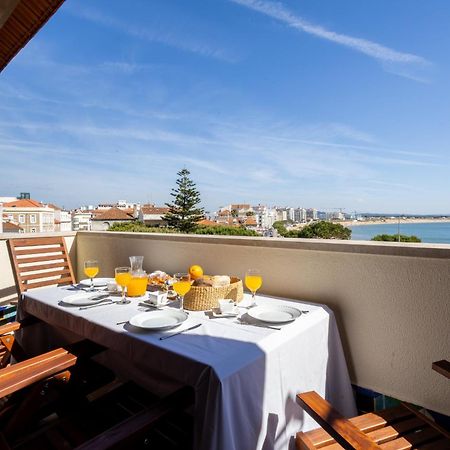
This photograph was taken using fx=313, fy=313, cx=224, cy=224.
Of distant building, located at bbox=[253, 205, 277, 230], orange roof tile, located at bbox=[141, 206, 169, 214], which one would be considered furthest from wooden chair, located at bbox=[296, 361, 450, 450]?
orange roof tile, located at bbox=[141, 206, 169, 214]

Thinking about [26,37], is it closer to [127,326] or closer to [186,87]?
[127,326]

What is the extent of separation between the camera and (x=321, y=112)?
27.6 meters

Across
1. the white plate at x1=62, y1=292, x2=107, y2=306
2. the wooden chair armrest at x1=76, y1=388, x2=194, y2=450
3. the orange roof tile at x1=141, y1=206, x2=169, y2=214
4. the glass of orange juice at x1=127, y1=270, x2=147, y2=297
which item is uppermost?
the orange roof tile at x1=141, y1=206, x2=169, y2=214

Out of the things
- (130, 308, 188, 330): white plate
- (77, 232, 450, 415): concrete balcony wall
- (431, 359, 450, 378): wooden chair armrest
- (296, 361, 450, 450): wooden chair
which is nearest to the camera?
(296, 361, 450, 450): wooden chair

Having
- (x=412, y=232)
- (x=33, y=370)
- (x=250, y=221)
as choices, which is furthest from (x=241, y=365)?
(x=250, y=221)

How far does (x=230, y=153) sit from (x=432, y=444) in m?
32.0

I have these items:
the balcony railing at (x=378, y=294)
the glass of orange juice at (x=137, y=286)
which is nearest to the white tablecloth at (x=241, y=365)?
the glass of orange juice at (x=137, y=286)

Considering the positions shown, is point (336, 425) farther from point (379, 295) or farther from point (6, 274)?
point (6, 274)

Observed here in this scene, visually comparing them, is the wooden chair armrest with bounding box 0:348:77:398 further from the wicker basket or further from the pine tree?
the pine tree

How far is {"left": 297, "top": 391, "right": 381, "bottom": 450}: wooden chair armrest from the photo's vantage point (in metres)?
0.79

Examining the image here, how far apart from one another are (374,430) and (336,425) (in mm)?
321

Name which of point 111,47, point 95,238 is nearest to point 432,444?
point 95,238

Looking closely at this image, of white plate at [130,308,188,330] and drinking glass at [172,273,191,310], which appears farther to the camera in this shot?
drinking glass at [172,273,191,310]

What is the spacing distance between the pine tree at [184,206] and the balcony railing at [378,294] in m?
21.5
